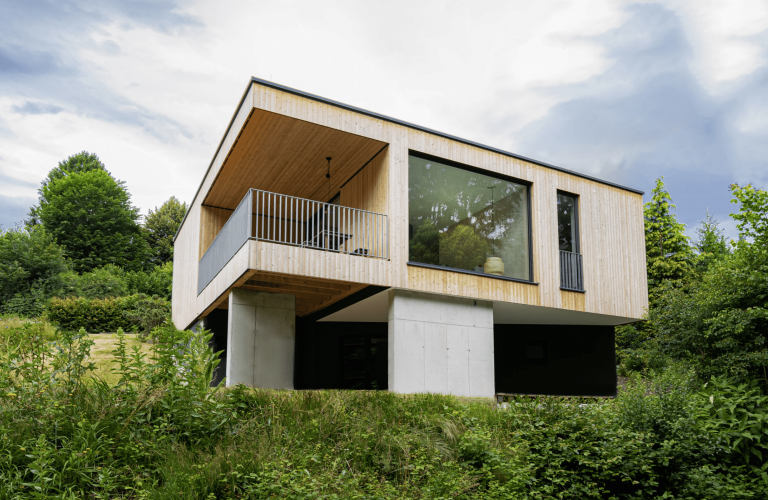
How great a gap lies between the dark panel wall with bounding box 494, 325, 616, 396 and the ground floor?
0.03 m

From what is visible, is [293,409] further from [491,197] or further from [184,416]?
[491,197]

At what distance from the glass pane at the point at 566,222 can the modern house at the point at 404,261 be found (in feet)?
0.13

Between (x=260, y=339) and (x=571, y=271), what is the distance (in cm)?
716

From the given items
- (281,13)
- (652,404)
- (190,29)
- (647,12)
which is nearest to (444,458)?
(652,404)

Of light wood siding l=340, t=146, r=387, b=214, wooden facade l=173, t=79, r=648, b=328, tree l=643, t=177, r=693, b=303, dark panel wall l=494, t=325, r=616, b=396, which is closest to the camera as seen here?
wooden facade l=173, t=79, r=648, b=328

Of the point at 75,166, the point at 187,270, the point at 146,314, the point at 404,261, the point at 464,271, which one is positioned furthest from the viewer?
the point at 75,166

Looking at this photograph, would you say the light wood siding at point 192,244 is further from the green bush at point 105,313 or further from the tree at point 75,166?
the tree at point 75,166

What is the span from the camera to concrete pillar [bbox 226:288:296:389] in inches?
385

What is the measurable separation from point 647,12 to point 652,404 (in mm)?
20749

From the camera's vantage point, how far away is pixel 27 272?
24469 millimetres

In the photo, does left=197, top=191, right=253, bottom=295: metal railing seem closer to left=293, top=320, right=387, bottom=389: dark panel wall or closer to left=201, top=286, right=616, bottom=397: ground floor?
left=201, top=286, right=616, bottom=397: ground floor

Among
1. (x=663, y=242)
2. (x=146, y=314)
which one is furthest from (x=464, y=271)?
(x=663, y=242)

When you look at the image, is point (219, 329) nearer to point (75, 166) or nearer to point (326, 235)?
point (326, 235)

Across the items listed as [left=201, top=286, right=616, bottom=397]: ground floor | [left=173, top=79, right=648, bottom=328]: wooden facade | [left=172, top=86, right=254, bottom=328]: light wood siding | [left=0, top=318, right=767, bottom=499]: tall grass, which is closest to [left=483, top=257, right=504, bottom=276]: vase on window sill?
[left=173, top=79, right=648, bottom=328]: wooden facade
